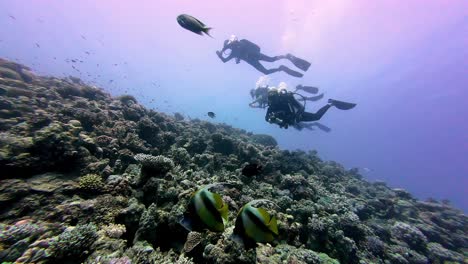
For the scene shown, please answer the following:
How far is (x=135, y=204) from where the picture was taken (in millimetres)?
4176

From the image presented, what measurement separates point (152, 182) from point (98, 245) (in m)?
1.80

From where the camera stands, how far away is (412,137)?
124m

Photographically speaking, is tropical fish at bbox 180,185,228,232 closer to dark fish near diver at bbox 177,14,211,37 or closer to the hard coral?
dark fish near diver at bbox 177,14,211,37

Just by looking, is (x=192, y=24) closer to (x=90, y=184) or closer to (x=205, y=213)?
(x=205, y=213)

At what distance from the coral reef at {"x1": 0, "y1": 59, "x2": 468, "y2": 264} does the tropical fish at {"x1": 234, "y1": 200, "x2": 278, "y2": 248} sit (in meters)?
0.15

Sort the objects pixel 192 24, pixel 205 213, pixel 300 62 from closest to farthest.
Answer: pixel 205 213, pixel 192 24, pixel 300 62

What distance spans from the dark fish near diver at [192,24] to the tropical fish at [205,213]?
3.51 metres

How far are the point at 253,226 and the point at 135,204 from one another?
10.1 feet

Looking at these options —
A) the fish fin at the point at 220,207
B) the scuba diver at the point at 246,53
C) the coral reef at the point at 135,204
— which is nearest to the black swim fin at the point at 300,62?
the scuba diver at the point at 246,53

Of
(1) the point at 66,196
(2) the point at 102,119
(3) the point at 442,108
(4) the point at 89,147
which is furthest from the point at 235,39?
(3) the point at 442,108

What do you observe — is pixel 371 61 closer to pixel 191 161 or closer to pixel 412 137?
pixel 191 161

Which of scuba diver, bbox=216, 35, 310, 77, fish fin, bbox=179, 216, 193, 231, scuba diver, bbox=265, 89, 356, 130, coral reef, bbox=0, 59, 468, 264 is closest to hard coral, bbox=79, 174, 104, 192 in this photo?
coral reef, bbox=0, 59, 468, 264

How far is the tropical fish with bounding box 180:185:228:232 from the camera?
1867 mm

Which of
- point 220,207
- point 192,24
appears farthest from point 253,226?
point 192,24
